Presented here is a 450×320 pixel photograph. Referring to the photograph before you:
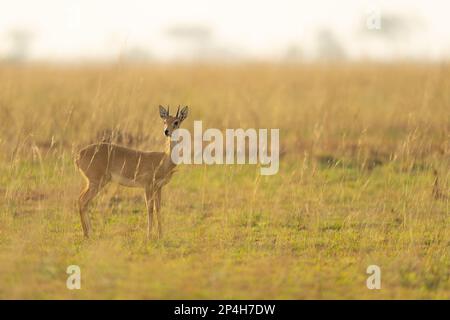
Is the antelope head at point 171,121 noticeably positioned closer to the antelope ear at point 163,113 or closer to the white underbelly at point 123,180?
the antelope ear at point 163,113

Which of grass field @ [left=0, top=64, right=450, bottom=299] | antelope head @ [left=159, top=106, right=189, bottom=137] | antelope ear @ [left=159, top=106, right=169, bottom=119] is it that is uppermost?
antelope ear @ [left=159, top=106, right=169, bottom=119]

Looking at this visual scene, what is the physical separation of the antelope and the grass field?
1.02ft

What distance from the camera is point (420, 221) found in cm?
868

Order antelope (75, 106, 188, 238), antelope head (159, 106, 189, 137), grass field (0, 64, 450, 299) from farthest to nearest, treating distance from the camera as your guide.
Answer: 1. antelope head (159, 106, 189, 137)
2. antelope (75, 106, 188, 238)
3. grass field (0, 64, 450, 299)

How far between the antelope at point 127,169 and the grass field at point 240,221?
31 cm

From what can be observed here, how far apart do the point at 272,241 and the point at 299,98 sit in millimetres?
11936

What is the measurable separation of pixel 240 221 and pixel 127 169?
1.27 meters

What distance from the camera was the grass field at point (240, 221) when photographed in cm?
657

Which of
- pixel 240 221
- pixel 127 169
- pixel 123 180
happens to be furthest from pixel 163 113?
pixel 240 221

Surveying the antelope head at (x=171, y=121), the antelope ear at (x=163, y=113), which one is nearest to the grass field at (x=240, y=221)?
the antelope head at (x=171, y=121)

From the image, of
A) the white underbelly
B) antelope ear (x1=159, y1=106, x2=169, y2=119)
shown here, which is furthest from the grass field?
antelope ear (x1=159, y1=106, x2=169, y2=119)

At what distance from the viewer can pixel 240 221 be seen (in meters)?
8.71

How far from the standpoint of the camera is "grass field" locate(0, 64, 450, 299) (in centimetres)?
657

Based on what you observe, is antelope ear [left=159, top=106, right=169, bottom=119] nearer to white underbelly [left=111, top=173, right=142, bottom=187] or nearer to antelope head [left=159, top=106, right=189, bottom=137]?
antelope head [left=159, top=106, right=189, bottom=137]
